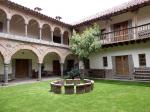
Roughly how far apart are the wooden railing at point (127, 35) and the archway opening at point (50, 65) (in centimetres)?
774

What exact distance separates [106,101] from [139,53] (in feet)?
29.4

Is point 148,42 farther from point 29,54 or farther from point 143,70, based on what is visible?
point 29,54

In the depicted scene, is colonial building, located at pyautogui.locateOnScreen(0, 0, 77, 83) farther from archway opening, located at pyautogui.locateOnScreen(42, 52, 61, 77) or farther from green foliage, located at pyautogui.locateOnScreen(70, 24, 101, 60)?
green foliage, located at pyautogui.locateOnScreen(70, 24, 101, 60)

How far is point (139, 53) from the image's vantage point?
15.4 m

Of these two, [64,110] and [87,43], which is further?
A: [87,43]

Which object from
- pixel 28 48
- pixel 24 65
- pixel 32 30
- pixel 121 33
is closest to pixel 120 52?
pixel 121 33

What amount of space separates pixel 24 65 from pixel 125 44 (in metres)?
11.0

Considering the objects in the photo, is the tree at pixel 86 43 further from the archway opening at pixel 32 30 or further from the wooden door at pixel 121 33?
the archway opening at pixel 32 30

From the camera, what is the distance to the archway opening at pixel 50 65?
22166 millimetres

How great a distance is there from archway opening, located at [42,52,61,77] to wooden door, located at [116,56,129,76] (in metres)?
8.61

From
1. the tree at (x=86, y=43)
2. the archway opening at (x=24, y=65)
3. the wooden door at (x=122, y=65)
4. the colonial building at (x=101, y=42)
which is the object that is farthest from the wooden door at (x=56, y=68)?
Answer: the wooden door at (x=122, y=65)

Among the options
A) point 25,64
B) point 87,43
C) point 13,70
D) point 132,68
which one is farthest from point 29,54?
point 132,68

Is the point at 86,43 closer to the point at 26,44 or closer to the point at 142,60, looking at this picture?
the point at 142,60

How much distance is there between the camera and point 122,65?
1688cm
